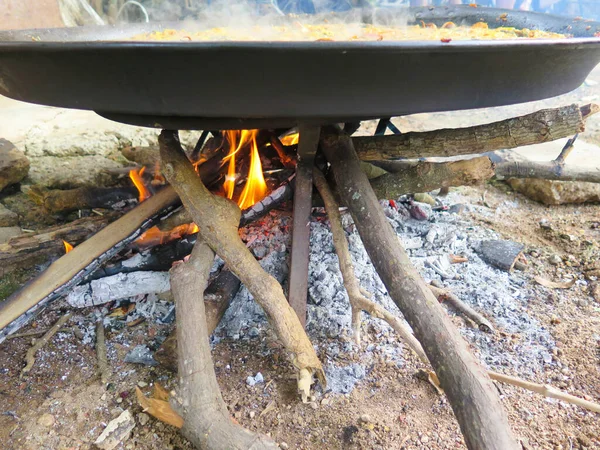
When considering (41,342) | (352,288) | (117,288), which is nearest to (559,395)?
(352,288)

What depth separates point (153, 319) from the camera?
1.53 meters

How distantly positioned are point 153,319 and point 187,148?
1323 millimetres

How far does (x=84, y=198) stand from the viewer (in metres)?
2.00

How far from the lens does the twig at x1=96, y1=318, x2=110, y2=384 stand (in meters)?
1.31

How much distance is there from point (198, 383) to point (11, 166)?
1816 mm

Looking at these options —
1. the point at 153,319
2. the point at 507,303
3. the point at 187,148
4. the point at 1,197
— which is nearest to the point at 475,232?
the point at 507,303

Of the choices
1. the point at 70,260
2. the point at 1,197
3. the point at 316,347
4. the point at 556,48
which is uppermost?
the point at 556,48

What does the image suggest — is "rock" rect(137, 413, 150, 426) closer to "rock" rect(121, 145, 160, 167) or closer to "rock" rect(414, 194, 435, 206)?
"rock" rect(121, 145, 160, 167)

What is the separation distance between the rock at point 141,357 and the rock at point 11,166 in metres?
1.40

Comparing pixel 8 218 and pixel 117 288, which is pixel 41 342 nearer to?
pixel 117 288

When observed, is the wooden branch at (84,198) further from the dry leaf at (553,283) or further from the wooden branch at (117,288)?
the dry leaf at (553,283)

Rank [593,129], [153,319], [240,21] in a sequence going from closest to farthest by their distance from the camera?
1. [153,319]
2. [240,21]
3. [593,129]

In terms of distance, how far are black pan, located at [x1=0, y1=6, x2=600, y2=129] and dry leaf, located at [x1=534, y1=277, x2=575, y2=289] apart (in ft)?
2.86

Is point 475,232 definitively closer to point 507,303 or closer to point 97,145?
point 507,303
